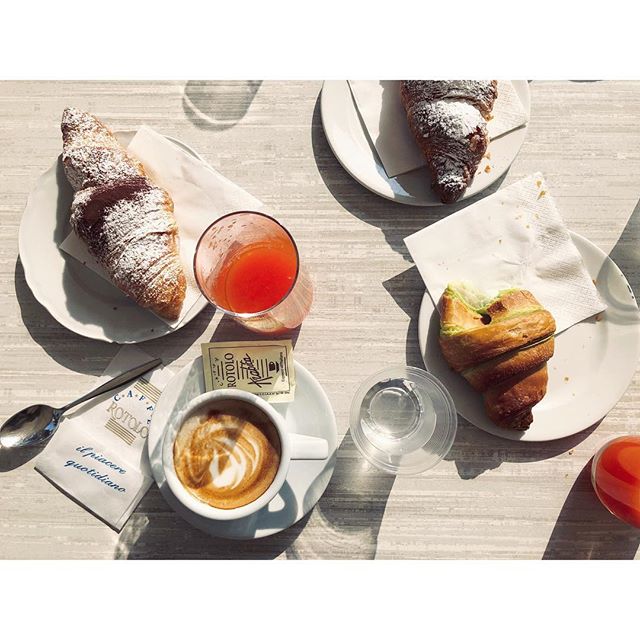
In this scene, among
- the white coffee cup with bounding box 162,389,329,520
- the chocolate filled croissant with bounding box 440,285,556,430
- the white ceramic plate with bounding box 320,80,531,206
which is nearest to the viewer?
the white coffee cup with bounding box 162,389,329,520

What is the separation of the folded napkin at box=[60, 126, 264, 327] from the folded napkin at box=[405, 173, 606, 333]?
Answer: 0.34 meters

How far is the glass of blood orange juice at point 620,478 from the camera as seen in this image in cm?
100

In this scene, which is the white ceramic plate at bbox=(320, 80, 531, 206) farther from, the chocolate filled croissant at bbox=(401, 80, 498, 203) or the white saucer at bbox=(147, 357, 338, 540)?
the white saucer at bbox=(147, 357, 338, 540)

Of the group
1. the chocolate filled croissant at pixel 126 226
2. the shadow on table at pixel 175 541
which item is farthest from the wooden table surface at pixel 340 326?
the chocolate filled croissant at pixel 126 226

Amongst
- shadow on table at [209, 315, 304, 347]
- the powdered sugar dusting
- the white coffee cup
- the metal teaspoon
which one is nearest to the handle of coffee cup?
the white coffee cup

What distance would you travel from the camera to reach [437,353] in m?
1.08

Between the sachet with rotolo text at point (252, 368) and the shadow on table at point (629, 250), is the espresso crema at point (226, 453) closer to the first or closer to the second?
the sachet with rotolo text at point (252, 368)

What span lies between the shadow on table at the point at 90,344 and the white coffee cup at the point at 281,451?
195mm

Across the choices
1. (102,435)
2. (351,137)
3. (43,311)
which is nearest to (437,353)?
(351,137)

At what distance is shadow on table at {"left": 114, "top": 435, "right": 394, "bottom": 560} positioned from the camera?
107 cm

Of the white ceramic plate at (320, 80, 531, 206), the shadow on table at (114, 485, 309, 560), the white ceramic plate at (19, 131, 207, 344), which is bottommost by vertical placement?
the shadow on table at (114, 485, 309, 560)

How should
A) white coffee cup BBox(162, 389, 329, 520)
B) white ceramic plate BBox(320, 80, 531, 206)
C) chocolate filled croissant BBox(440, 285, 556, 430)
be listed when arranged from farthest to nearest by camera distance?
white ceramic plate BBox(320, 80, 531, 206) < chocolate filled croissant BBox(440, 285, 556, 430) < white coffee cup BBox(162, 389, 329, 520)

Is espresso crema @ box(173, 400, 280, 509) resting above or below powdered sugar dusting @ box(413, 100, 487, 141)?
below
